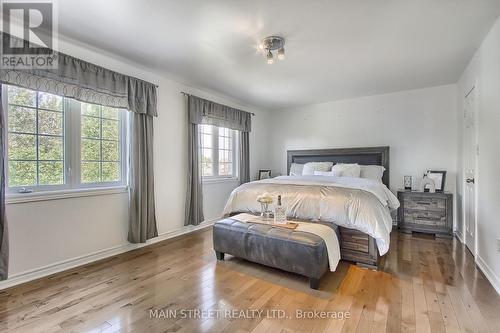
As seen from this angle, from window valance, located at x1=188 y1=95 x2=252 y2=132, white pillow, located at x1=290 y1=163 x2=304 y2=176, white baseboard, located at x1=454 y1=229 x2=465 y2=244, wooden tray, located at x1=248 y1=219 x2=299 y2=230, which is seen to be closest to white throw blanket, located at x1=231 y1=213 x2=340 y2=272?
wooden tray, located at x1=248 y1=219 x2=299 y2=230

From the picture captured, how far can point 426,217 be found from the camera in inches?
148

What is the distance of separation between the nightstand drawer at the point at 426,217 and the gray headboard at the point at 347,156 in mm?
657

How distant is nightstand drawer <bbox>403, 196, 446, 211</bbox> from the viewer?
3678 mm

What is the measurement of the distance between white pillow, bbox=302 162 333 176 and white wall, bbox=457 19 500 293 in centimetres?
226

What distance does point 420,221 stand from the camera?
380cm

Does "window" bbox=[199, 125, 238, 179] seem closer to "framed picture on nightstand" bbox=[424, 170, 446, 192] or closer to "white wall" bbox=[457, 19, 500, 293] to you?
"framed picture on nightstand" bbox=[424, 170, 446, 192]

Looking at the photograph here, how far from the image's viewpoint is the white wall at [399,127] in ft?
13.1

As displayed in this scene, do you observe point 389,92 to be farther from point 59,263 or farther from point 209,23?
point 59,263

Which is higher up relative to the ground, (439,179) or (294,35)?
(294,35)

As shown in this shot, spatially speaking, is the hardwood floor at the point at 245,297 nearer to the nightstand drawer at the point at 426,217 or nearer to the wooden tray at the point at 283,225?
the wooden tray at the point at 283,225

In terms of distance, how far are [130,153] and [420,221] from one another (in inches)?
174

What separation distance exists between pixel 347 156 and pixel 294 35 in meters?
2.96

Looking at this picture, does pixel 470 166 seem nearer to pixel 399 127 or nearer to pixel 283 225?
pixel 399 127

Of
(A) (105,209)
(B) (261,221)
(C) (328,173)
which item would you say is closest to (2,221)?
(A) (105,209)
